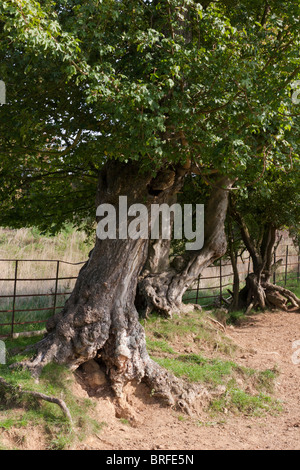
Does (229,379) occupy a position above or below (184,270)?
below

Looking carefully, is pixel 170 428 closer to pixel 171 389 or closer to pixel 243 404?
pixel 171 389

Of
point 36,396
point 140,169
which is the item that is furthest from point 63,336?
point 140,169

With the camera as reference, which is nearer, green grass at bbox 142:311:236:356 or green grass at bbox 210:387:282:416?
green grass at bbox 210:387:282:416

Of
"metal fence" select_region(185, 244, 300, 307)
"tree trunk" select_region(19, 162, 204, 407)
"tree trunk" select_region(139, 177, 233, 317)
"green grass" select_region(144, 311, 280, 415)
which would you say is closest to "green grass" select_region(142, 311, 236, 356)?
"green grass" select_region(144, 311, 280, 415)

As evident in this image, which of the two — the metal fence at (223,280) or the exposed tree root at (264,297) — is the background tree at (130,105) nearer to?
the exposed tree root at (264,297)

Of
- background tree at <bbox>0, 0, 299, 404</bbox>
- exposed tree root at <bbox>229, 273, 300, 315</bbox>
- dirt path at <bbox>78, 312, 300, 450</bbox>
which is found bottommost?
dirt path at <bbox>78, 312, 300, 450</bbox>

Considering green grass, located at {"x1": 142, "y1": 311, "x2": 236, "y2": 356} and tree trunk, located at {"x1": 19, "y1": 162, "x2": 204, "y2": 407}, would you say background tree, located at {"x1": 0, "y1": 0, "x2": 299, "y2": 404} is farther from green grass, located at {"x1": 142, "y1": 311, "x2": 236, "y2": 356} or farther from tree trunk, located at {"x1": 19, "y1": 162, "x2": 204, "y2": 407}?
green grass, located at {"x1": 142, "y1": 311, "x2": 236, "y2": 356}

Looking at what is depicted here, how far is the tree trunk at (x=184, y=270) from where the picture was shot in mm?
9750

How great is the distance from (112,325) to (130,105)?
316 centimetres

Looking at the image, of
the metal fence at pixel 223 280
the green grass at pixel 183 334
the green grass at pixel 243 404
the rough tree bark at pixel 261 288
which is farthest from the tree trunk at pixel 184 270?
the metal fence at pixel 223 280

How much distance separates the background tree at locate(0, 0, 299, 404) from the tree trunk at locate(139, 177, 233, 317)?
6.05ft

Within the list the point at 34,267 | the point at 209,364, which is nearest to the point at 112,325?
the point at 209,364

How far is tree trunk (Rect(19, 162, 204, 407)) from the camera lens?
689cm

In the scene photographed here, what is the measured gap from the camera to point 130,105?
20.1 ft
